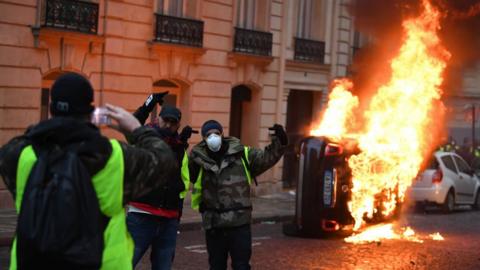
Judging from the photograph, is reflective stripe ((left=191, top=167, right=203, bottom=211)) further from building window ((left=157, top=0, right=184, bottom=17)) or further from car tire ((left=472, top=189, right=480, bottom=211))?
car tire ((left=472, top=189, right=480, bottom=211))

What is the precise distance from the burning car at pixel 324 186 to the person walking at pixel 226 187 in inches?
216

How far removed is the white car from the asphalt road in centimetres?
359

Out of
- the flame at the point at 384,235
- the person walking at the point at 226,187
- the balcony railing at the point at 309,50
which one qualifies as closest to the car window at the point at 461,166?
the balcony railing at the point at 309,50

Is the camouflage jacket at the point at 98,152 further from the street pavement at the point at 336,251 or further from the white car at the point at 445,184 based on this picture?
the white car at the point at 445,184

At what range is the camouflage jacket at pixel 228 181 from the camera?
672 centimetres

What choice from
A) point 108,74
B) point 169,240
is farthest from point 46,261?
point 108,74

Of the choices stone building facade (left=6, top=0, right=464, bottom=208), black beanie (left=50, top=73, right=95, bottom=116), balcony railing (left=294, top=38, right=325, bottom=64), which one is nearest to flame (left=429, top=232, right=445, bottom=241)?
stone building facade (left=6, top=0, right=464, bottom=208)

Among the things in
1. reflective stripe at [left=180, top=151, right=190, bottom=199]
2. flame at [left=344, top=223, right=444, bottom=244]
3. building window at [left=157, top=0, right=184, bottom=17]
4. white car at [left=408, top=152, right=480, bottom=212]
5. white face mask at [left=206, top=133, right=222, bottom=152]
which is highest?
building window at [left=157, top=0, right=184, bottom=17]

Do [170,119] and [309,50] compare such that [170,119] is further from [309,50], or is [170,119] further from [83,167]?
[309,50]

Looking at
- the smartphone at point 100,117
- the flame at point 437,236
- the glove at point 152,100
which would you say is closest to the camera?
the smartphone at point 100,117

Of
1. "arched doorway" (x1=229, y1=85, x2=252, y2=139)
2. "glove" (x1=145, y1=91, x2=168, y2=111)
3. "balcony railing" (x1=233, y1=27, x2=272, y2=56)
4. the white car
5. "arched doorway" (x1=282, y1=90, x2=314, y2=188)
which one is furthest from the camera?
"arched doorway" (x1=282, y1=90, x2=314, y2=188)

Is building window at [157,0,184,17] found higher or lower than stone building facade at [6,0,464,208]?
higher

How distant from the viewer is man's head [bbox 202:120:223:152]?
6.88m

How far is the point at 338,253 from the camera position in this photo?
11.3 m
